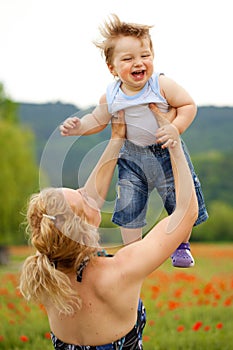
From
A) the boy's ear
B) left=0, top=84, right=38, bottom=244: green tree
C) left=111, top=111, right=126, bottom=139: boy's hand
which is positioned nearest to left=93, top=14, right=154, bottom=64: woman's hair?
the boy's ear

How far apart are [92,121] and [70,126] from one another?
13 centimetres

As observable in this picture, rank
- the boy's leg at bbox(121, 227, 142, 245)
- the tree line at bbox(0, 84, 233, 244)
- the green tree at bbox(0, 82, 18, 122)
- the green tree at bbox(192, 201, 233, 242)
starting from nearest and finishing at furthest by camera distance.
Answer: the boy's leg at bbox(121, 227, 142, 245) < the tree line at bbox(0, 84, 233, 244) < the green tree at bbox(192, 201, 233, 242) < the green tree at bbox(0, 82, 18, 122)

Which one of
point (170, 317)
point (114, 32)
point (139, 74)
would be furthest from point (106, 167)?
point (170, 317)

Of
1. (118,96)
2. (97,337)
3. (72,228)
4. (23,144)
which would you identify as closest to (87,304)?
(97,337)

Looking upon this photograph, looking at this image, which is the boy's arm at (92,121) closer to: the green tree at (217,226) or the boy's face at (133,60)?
the boy's face at (133,60)

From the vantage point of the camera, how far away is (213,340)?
16.2 feet

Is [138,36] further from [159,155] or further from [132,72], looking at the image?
[159,155]

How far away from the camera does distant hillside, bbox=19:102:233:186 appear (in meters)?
2.61

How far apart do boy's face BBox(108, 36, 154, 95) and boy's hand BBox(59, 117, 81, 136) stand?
259 millimetres

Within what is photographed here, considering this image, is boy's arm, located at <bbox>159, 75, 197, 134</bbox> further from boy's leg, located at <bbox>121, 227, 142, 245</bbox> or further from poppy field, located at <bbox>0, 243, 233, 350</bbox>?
poppy field, located at <bbox>0, 243, 233, 350</bbox>

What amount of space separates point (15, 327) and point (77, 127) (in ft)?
10.6

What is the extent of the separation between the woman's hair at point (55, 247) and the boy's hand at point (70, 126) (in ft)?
1.00

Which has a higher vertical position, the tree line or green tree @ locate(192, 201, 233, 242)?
the tree line

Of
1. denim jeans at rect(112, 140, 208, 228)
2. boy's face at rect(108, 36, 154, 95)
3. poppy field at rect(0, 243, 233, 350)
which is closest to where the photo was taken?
boy's face at rect(108, 36, 154, 95)
